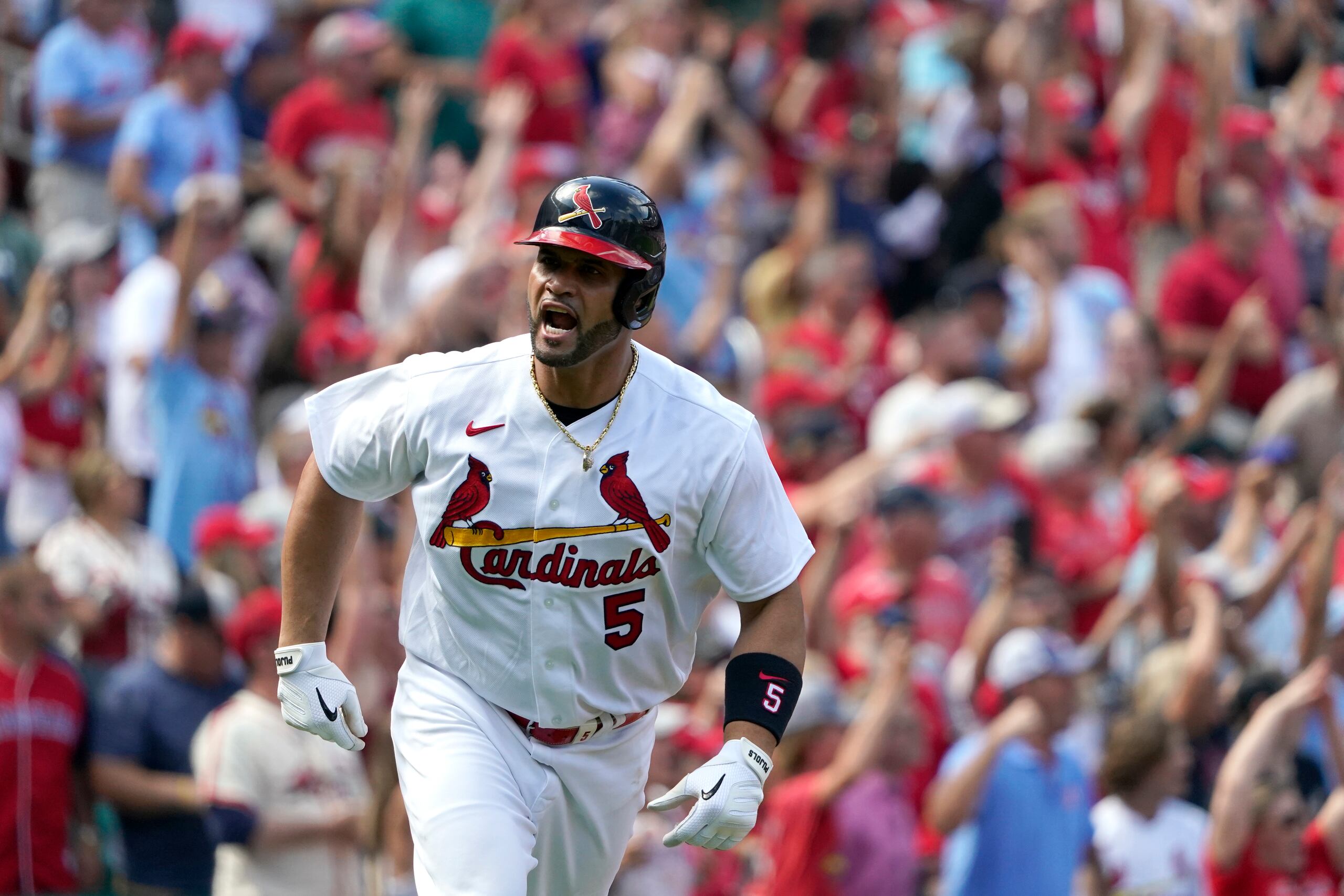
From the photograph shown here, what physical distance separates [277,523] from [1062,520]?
11.4ft

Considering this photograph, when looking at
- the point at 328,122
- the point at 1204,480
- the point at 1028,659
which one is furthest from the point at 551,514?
the point at 328,122

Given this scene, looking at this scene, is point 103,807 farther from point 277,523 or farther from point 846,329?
→ point 846,329

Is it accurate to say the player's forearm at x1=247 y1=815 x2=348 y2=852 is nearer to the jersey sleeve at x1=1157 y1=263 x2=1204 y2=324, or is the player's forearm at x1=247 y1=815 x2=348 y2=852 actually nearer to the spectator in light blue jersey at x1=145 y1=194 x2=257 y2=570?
the spectator in light blue jersey at x1=145 y1=194 x2=257 y2=570

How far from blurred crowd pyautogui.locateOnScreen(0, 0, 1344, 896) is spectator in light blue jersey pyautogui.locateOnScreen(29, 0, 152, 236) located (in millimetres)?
24

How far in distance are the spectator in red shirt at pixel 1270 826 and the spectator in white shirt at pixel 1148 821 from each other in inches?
7.0

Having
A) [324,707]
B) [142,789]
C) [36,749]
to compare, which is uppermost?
[324,707]

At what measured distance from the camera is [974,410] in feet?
30.0

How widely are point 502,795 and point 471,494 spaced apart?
692 mm

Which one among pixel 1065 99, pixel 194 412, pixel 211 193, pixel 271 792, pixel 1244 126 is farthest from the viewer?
pixel 1065 99

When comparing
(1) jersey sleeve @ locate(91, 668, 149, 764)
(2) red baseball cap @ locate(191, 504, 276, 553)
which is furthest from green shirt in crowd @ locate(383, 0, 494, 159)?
(1) jersey sleeve @ locate(91, 668, 149, 764)

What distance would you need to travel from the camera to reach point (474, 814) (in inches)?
182

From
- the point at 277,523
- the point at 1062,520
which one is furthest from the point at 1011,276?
the point at 277,523

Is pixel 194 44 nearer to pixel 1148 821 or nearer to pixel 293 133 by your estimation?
pixel 293 133

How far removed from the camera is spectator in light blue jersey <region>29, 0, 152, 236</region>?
35.8 ft
